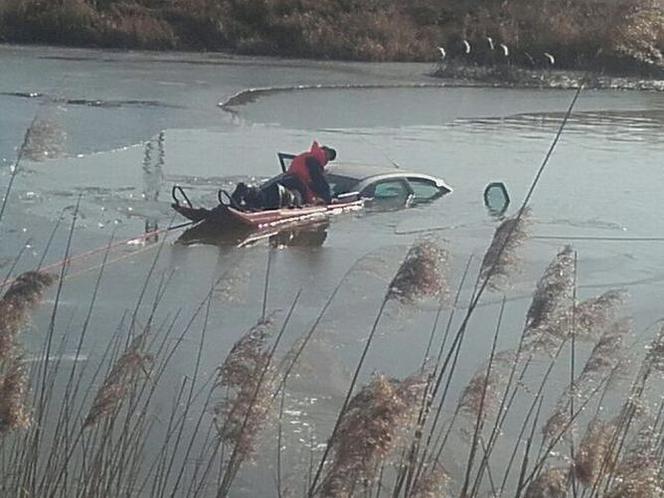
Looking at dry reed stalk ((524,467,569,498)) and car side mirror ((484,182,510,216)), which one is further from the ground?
dry reed stalk ((524,467,569,498))

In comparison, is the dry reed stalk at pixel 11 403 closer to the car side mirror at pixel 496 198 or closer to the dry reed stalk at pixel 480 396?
the dry reed stalk at pixel 480 396

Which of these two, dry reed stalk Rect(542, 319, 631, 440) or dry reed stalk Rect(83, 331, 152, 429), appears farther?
dry reed stalk Rect(542, 319, 631, 440)

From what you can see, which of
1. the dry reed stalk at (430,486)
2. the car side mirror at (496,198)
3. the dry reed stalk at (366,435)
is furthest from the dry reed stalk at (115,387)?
the car side mirror at (496,198)

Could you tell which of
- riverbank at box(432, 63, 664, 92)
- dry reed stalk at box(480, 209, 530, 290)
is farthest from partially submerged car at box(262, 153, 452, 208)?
riverbank at box(432, 63, 664, 92)

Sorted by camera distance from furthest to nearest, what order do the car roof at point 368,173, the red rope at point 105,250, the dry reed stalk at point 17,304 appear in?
the car roof at point 368,173
the red rope at point 105,250
the dry reed stalk at point 17,304

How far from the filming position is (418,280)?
4.23 m

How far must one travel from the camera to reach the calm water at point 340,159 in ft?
31.7

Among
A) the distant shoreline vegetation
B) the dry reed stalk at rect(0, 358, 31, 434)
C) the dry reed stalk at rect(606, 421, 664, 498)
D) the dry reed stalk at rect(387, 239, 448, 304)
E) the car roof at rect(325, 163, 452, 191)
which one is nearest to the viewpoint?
the dry reed stalk at rect(606, 421, 664, 498)

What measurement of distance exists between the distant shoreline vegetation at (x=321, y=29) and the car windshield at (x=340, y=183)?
19.2 metres

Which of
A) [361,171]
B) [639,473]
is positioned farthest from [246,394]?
[361,171]

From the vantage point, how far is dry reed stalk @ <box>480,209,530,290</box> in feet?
14.6

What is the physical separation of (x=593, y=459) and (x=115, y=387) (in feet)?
4.41

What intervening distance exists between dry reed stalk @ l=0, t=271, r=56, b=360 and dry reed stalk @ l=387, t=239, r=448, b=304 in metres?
1.03

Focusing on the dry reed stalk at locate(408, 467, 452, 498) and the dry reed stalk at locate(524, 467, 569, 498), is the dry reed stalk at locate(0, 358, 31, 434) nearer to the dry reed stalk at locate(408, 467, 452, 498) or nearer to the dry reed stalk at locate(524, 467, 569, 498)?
the dry reed stalk at locate(408, 467, 452, 498)
